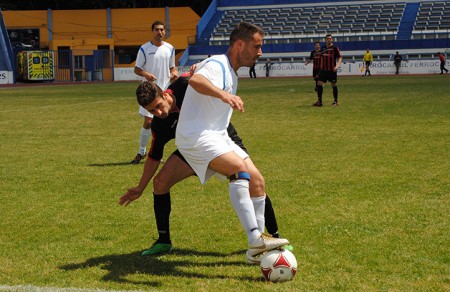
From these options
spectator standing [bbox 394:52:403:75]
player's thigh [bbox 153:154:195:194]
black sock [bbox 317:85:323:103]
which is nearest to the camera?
player's thigh [bbox 153:154:195:194]

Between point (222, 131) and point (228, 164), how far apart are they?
11.1 inches

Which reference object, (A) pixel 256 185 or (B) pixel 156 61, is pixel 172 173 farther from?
(B) pixel 156 61

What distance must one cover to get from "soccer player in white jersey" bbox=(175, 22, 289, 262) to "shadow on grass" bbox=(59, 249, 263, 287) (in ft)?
1.22

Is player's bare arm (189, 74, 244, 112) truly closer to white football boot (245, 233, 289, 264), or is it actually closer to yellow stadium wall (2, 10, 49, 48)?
white football boot (245, 233, 289, 264)

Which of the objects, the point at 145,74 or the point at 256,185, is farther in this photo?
the point at 145,74

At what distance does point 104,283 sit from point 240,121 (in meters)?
13.4

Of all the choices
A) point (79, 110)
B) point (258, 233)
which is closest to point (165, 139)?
point (258, 233)

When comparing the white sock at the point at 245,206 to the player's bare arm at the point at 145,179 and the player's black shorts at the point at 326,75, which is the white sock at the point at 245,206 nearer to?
the player's bare arm at the point at 145,179

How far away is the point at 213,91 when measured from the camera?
17.0 feet

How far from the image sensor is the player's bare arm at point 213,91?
5.06 meters

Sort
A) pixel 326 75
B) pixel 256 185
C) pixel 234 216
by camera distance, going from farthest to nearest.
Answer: pixel 326 75, pixel 234 216, pixel 256 185

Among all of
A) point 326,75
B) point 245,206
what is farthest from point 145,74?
point 326,75

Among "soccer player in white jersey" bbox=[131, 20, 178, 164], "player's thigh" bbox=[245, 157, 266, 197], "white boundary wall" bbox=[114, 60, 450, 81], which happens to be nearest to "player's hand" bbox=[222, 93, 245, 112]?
"player's thigh" bbox=[245, 157, 266, 197]

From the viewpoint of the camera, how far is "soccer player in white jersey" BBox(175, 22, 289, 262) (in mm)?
5336
